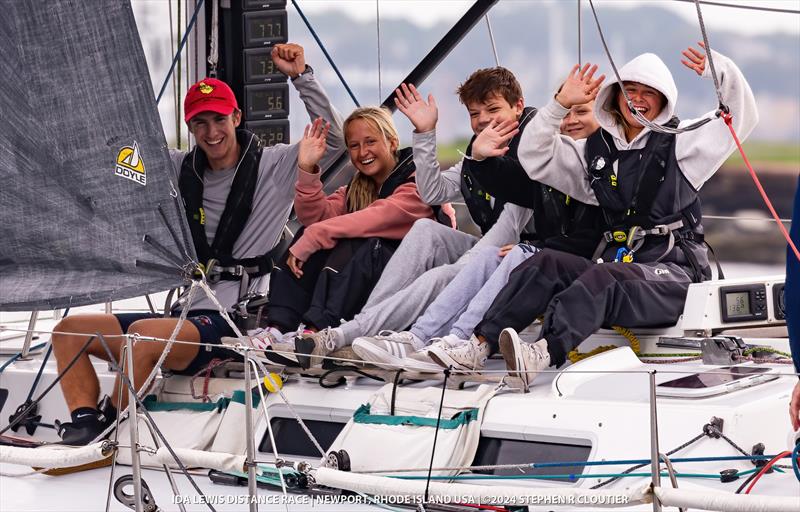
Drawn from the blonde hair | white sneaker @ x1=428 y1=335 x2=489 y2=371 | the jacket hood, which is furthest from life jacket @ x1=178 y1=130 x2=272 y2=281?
the jacket hood

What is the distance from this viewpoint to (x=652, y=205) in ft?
10.6

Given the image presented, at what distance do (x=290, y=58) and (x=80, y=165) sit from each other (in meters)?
1.16

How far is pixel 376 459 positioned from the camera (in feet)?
9.21

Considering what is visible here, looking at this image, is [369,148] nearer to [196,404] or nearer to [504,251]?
[504,251]

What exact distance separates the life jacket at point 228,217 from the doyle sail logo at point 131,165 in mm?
719

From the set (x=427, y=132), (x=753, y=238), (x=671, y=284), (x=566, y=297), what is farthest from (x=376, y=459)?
(x=753, y=238)

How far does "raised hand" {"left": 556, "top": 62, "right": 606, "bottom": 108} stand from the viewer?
10.4 ft

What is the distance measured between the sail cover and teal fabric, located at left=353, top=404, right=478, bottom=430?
54 cm

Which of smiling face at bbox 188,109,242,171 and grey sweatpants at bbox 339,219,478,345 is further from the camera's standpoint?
smiling face at bbox 188,109,242,171

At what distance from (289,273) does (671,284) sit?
3.57 feet

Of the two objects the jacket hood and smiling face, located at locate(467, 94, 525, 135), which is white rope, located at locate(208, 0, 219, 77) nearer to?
smiling face, located at locate(467, 94, 525, 135)

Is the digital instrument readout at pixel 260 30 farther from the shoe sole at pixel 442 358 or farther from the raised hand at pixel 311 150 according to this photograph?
the shoe sole at pixel 442 358

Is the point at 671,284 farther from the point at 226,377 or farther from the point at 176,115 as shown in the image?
the point at 176,115

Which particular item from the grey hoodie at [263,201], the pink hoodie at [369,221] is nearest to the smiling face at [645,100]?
the pink hoodie at [369,221]
